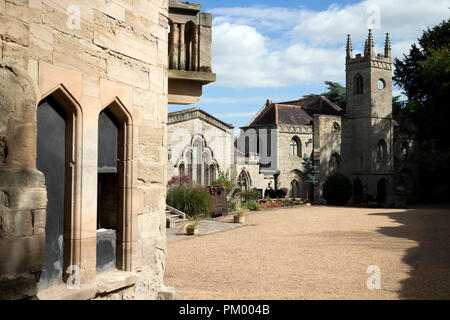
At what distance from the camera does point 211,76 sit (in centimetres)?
557

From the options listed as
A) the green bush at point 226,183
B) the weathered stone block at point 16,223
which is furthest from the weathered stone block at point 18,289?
the green bush at point 226,183

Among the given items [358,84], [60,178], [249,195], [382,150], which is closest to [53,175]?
[60,178]

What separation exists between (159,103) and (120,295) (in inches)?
82.7

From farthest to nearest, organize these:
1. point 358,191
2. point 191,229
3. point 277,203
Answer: point 358,191
point 277,203
point 191,229

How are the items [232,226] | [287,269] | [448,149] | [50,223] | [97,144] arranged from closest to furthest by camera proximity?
1. [50,223]
2. [97,144]
3. [287,269]
4. [232,226]
5. [448,149]

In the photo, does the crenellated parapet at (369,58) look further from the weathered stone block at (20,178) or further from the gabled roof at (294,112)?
the weathered stone block at (20,178)

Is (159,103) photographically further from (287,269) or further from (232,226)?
(232,226)

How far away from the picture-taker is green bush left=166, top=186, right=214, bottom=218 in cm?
1891

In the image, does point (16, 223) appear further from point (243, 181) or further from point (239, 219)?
point (243, 181)

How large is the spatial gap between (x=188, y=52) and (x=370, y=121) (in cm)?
3257

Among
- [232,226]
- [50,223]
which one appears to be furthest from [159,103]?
[232,226]

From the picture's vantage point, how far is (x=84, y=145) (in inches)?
154

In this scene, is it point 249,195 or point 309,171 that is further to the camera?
point 309,171

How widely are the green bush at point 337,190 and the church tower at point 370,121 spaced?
8.01ft
